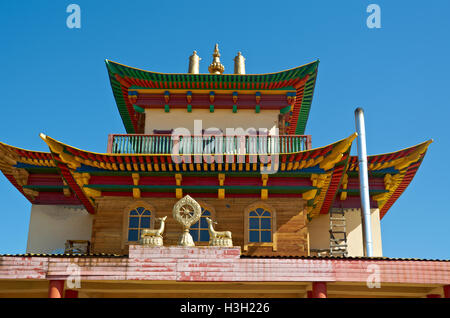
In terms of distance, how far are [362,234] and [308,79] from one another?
712 cm

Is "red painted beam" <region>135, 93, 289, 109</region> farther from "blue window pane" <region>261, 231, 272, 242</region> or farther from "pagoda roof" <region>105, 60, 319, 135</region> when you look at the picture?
"blue window pane" <region>261, 231, 272, 242</region>

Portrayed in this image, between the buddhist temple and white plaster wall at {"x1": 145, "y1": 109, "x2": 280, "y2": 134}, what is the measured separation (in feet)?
0.16

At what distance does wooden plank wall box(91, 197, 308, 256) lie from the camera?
18.4m

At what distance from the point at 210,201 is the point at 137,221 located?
2839 mm

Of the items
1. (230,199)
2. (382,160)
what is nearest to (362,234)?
(382,160)

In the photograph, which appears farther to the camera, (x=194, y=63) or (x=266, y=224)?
(x=194, y=63)

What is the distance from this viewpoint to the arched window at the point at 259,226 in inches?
732

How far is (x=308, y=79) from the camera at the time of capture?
22.1 metres

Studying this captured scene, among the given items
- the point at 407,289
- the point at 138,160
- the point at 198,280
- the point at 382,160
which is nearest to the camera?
the point at 198,280

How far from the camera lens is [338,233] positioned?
2245 centimetres

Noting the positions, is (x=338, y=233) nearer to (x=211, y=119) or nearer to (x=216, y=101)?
(x=211, y=119)

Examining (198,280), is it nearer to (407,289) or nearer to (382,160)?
(407,289)

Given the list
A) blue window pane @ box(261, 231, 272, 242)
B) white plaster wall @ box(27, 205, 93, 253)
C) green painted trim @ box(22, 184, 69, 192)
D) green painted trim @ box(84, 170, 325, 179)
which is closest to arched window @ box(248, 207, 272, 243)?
blue window pane @ box(261, 231, 272, 242)

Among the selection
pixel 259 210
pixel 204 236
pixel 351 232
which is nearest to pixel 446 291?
pixel 259 210
